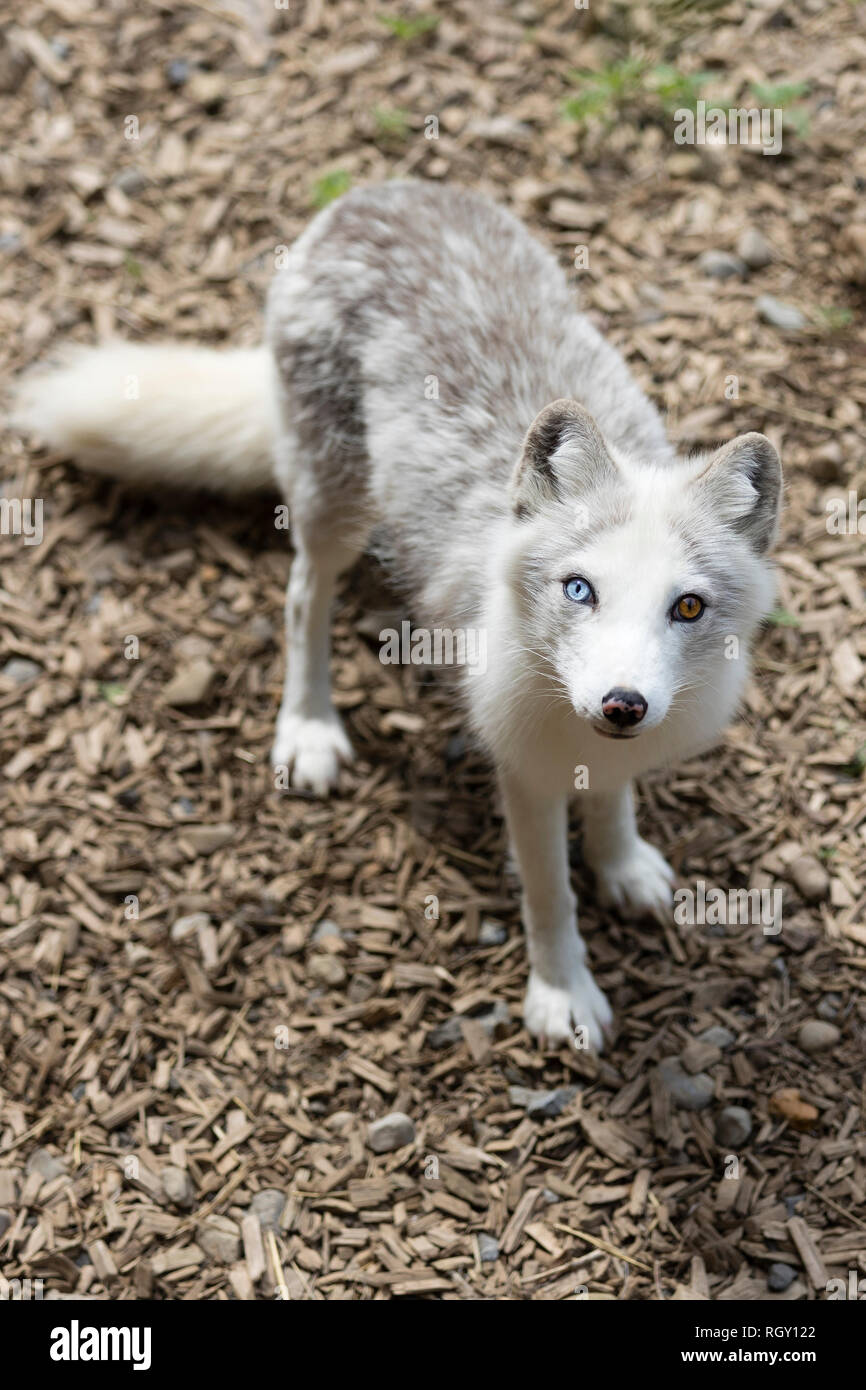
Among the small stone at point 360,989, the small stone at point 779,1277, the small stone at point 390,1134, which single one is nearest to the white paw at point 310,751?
the small stone at point 360,989

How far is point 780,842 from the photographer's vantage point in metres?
3.83

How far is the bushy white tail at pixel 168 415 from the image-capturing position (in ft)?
14.4

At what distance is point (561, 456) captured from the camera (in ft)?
9.24

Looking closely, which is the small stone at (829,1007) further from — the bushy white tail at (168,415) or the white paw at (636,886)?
the bushy white tail at (168,415)

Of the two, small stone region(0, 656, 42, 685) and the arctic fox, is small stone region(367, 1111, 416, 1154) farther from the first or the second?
small stone region(0, 656, 42, 685)

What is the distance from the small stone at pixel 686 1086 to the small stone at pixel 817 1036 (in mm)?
288

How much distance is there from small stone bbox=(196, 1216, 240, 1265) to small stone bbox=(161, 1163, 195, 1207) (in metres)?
0.08

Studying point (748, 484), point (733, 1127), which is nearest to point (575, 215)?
point (748, 484)

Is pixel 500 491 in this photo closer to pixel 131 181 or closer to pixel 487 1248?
pixel 487 1248

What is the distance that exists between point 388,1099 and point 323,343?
2.21 meters

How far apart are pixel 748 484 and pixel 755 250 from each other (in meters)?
2.41

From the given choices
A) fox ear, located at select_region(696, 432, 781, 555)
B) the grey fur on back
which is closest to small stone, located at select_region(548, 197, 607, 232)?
the grey fur on back

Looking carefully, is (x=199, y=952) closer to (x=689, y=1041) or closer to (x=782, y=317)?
(x=689, y=1041)

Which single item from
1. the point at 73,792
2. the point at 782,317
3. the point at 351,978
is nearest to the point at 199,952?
the point at 351,978
